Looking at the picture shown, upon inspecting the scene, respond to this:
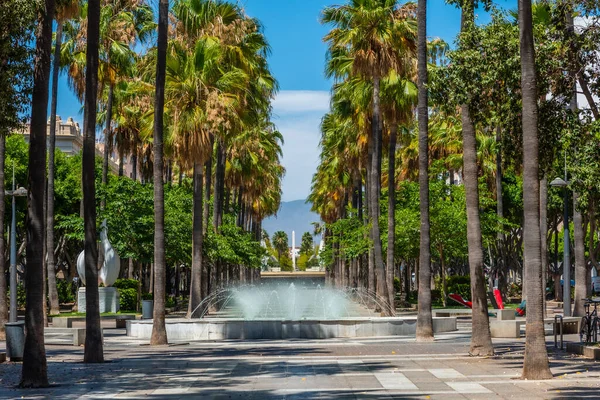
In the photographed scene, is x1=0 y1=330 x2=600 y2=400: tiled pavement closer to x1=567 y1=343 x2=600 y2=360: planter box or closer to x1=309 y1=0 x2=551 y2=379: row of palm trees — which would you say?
x1=567 y1=343 x2=600 y2=360: planter box

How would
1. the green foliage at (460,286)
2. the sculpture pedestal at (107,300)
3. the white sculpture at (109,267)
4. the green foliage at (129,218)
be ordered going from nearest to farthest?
the white sculpture at (109,267), the sculpture pedestal at (107,300), the green foliage at (129,218), the green foliage at (460,286)

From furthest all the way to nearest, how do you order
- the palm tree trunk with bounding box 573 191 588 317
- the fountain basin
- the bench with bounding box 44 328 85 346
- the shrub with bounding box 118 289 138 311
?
the shrub with bounding box 118 289 138 311, the palm tree trunk with bounding box 573 191 588 317, the fountain basin, the bench with bounding box 44 328 85 346

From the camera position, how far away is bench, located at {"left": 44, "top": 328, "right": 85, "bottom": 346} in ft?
85.6

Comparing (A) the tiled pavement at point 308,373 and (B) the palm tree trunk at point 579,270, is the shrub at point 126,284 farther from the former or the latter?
(B) the palm tree trunk at point 579,270

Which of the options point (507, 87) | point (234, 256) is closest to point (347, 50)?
point (234, 256)

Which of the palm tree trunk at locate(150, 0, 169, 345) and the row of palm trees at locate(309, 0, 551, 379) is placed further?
the palm tree trunk at locate(150, 0, 169, 345)

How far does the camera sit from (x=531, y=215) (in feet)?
51.3

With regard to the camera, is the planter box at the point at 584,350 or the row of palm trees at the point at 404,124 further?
the planter box at the point at 584,350

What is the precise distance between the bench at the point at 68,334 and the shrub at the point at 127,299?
10.1 m

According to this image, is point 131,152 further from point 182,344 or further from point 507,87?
point 507,87

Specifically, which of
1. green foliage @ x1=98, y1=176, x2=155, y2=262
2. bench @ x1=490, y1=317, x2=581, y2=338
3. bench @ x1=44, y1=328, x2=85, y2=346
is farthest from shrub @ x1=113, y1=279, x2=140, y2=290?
bench @ x1=490, y1=317, x2=581, y2=338

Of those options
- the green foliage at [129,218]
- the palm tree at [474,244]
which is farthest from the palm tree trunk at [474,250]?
the green foliage at [129,218]

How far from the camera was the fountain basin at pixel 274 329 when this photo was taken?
28.1 meters

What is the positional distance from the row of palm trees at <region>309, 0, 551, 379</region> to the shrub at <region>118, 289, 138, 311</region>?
1159 centimetres
